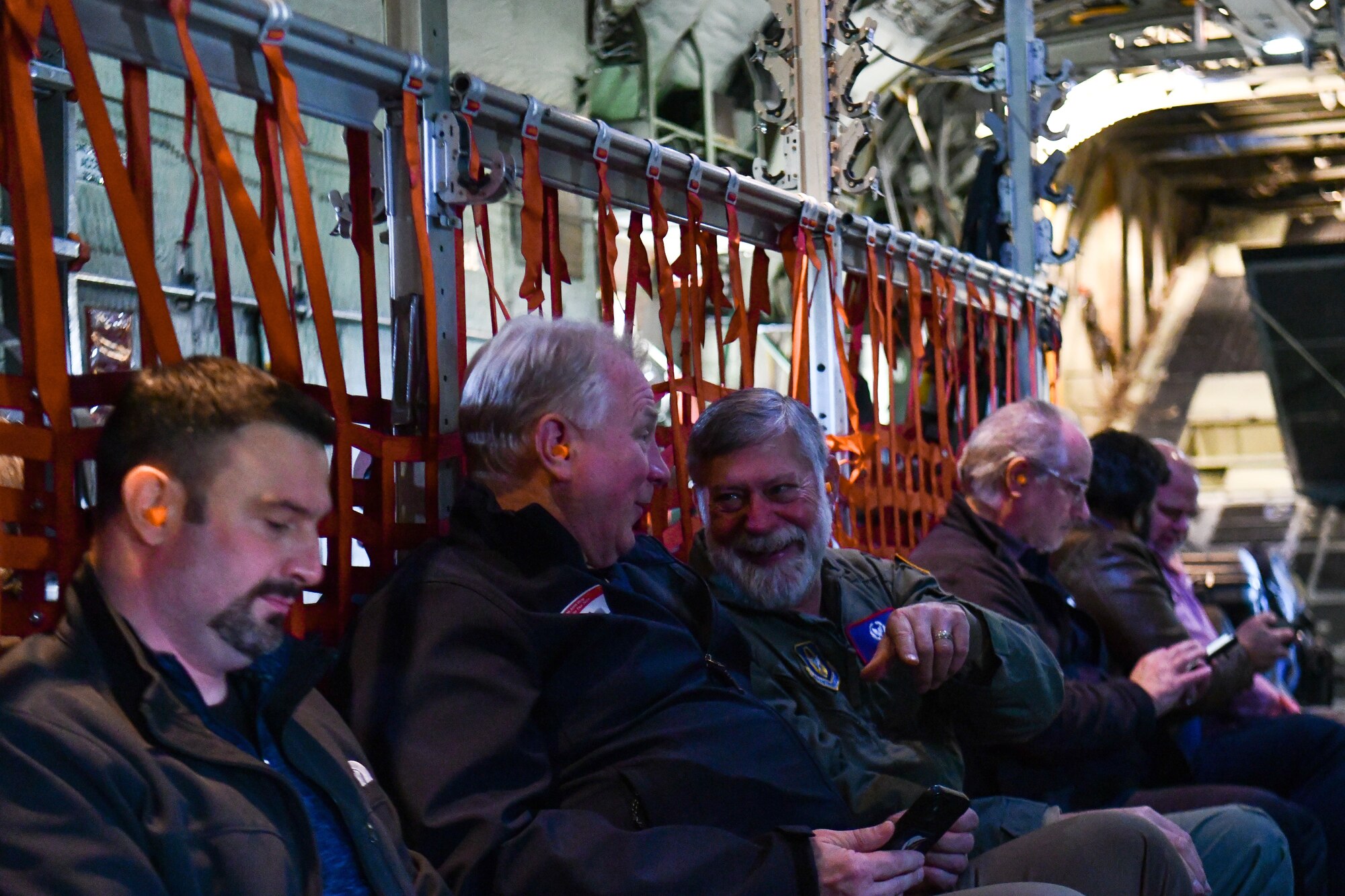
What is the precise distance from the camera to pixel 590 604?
1981 millimetres

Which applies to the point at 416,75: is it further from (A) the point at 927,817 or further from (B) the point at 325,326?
(A) the point at 927,817

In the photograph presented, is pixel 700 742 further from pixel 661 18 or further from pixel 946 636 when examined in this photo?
pixel 661 18

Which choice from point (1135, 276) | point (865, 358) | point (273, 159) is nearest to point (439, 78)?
point (273, 159)

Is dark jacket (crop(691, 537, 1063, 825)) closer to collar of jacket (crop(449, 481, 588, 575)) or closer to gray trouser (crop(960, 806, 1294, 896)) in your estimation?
gray trouser (crop(960, 806, 1294, 896))

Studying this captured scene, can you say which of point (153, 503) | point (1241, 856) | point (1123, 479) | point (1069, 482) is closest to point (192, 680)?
point (153, 503)

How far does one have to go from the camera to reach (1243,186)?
49.3 feet

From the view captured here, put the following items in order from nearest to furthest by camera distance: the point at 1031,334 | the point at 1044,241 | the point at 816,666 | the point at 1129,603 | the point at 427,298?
1. the point at 427,298
2. the point at 816,666
3. the point at 1129,603
4. the point at 1031,334
5. the point at 1044,241

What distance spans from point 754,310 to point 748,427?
588 mm

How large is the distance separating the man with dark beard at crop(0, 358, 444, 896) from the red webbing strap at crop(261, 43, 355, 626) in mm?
398

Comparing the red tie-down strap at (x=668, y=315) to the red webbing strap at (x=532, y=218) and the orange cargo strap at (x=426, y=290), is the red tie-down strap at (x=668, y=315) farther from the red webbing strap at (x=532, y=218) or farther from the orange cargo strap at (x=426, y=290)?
the orange cargo strap at (x=426, y=290)

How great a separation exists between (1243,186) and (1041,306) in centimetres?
1130

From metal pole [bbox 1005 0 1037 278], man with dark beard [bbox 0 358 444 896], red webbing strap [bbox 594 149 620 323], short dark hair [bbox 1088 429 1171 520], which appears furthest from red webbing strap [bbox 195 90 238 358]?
metal pole [bbox 1005 0 1037 278]

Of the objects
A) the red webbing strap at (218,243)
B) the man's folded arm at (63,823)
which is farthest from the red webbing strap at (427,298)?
the man's folded arm at (63,823)

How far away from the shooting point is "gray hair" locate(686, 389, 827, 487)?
8.27 feet
